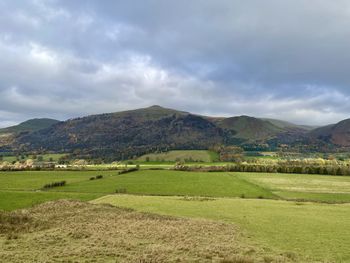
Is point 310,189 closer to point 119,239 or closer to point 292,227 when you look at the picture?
point 292,227

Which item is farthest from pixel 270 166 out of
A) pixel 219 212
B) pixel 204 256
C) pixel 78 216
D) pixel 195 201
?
pixel 204 256

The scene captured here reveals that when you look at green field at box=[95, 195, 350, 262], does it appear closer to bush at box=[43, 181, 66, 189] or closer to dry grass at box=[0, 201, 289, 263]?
dry grass at box=[0, 201, 289, 263]

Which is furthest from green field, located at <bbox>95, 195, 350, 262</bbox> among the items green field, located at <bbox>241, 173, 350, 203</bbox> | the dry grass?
green field, located at <bbox>241, 173, 350, 203</bbox>

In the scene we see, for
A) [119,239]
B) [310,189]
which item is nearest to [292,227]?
[119,239]

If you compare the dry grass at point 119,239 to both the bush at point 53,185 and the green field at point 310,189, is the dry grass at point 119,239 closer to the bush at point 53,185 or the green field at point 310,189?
the green field at point 310,189

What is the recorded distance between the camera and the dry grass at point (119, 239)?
1983 cm

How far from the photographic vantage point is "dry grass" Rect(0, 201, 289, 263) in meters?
19.8

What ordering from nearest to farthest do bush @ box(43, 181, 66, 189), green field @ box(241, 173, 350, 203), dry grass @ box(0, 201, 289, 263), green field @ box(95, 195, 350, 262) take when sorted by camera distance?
dry grass @ box(0, 201, 289, 263), green field @ box(95, 195, 350, 262), green field @ box(241, 173, 350, 203), bush @ box(43, 181, 66, 189)

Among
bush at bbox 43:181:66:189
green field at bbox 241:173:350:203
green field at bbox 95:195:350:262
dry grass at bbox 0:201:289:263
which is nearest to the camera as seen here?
dry grass at bbox 0:201:289:263

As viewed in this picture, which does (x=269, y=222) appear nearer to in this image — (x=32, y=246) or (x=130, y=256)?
(x=130, y=256)

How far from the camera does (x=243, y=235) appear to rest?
87.6ft

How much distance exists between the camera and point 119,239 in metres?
24.8

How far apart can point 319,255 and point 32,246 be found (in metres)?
19.0

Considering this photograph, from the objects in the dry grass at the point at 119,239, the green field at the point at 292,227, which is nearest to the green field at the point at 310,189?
the green field at the point at 292,227
